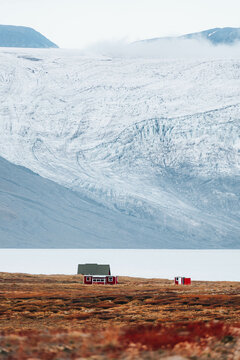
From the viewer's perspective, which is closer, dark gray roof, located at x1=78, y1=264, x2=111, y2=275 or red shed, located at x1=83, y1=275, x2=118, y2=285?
red shed, located at x1=83, y1=275, x2=118, y2=285

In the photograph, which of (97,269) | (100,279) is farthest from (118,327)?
(97,269)

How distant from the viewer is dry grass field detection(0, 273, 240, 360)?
1310 cm

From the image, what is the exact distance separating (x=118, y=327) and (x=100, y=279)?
40.1 meters

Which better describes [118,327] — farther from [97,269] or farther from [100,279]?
[97,269]

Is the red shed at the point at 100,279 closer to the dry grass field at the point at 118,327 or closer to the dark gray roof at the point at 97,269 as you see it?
the dark gray roof at the point at 97,269

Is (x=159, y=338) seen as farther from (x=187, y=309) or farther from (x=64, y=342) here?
(x=187, y=309)

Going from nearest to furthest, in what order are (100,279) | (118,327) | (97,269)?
(118,327) → (100,279) → (97,269)

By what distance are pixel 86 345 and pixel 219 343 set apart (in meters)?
2.99

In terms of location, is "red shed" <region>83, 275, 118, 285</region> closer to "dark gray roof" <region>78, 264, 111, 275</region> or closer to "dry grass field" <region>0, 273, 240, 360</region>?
"dark gray roof" <region>78, 264, 111, 275</region>

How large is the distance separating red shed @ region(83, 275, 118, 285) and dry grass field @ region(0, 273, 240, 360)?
21.3 metres

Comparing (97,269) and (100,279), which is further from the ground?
(97,269)

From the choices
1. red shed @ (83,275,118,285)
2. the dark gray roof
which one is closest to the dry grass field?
red shed @ (83,275,118,285)

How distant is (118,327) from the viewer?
22.4 m

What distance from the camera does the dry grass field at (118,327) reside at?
1310 cm
